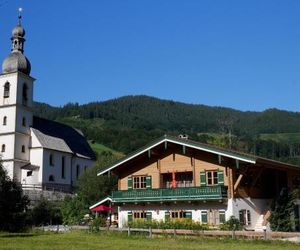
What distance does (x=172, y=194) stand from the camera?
3566cm

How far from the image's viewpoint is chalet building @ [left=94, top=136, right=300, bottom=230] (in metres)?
34.1

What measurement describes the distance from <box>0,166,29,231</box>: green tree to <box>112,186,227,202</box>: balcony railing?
24.9ft

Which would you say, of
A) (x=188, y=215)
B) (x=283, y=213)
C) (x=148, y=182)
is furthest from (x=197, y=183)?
(x=283, y=213)

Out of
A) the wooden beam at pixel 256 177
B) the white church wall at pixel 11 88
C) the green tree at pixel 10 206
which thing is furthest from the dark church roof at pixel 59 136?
the wooden beam at pixel 256 177

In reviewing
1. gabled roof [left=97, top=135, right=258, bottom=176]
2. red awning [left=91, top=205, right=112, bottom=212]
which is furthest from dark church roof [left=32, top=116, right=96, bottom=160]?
gabled roof [left=97, top=135, right=258, bottom=176]

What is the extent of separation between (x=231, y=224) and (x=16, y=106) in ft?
149

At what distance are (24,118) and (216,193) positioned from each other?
4346cm

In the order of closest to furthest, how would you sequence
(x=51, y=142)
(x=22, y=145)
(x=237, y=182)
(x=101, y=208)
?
(x=237, y=182), (x=101, y=208), (x=22, y=145), (x=51, y=142)

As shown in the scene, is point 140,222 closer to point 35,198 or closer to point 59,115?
point 35,198

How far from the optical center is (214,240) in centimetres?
2638

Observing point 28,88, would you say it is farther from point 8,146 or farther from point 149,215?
point 149,215

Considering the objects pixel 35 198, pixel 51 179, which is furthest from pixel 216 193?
pixel 51 179

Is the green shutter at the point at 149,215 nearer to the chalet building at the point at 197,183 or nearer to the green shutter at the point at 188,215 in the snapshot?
the chalet building at the point at 197,183

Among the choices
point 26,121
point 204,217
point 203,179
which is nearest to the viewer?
point 204,217
